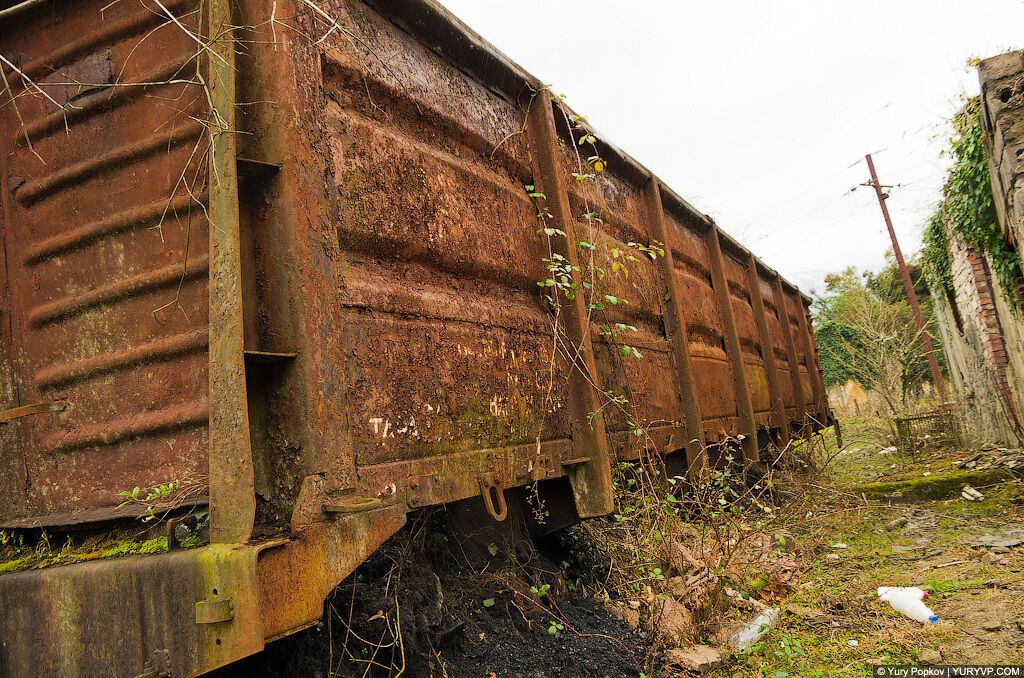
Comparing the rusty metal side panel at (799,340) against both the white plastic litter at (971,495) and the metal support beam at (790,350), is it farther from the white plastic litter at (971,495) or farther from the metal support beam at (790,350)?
the white plastic litter at (971,495)

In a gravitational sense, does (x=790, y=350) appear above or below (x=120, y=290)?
above

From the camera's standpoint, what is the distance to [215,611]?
132 centimetres

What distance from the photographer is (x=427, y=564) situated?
8.01 ft

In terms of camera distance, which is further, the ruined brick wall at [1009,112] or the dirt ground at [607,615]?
the ruined brick wall at [1009,112]

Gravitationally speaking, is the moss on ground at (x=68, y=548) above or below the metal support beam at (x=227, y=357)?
below

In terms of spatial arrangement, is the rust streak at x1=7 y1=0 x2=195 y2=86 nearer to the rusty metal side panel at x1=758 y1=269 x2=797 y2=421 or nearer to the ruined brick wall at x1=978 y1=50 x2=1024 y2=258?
the ruined brick wall at x1=978 y1=50 x2=1024 y2=258

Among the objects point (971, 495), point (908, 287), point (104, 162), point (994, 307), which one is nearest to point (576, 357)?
point (104, 162)

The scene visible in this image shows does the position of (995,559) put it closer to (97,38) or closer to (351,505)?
(351,505)

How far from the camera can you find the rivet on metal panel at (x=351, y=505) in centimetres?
158

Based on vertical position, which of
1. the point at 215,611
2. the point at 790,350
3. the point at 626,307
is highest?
the point at 790,350

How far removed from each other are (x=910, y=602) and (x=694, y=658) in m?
1.12

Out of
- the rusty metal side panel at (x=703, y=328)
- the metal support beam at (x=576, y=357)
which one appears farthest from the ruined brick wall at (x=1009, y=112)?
the metal support beam at (x=576, y=357)

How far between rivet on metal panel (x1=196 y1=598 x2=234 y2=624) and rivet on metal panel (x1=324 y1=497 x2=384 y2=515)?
0.30 meters

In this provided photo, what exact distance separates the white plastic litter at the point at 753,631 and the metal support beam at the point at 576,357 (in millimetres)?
816
